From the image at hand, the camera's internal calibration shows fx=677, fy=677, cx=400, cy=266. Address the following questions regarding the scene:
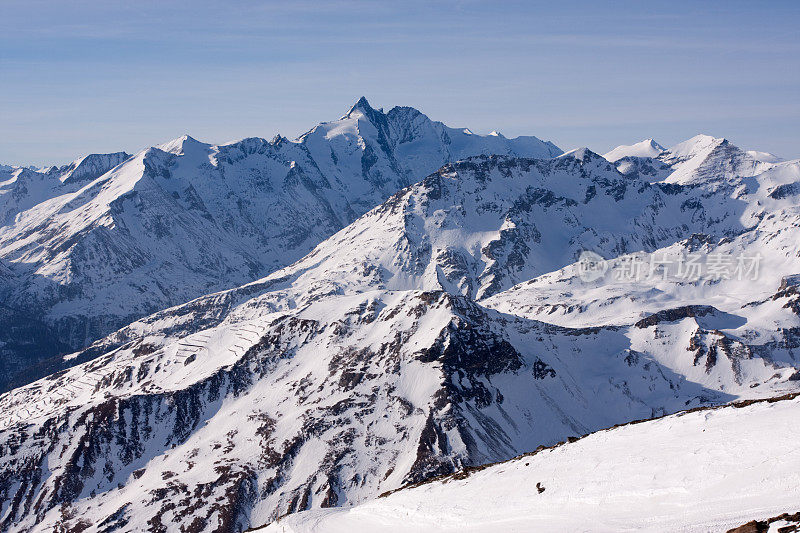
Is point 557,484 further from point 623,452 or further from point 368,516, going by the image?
point 368,516

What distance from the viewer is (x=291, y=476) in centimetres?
17612

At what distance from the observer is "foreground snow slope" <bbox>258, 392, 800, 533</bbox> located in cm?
4781

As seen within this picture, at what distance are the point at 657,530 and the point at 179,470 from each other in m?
162

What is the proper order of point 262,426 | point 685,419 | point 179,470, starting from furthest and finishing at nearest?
point 262,426, point 179,470, point 685,419

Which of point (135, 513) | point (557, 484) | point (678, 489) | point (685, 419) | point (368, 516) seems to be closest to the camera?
point (678, 489)

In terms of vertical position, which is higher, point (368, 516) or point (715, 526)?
point (715, 526)

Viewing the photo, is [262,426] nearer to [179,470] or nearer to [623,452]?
[179,470]

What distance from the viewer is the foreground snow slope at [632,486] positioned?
47.8 metres

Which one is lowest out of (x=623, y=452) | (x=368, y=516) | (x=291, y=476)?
(x=291, y=476)

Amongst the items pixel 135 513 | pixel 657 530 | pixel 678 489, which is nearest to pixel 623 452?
pixel 678 489

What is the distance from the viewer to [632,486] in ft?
184

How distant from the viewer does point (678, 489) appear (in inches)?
2058

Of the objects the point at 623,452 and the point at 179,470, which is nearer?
the point at 623,452

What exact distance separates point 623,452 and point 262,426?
479 ft
